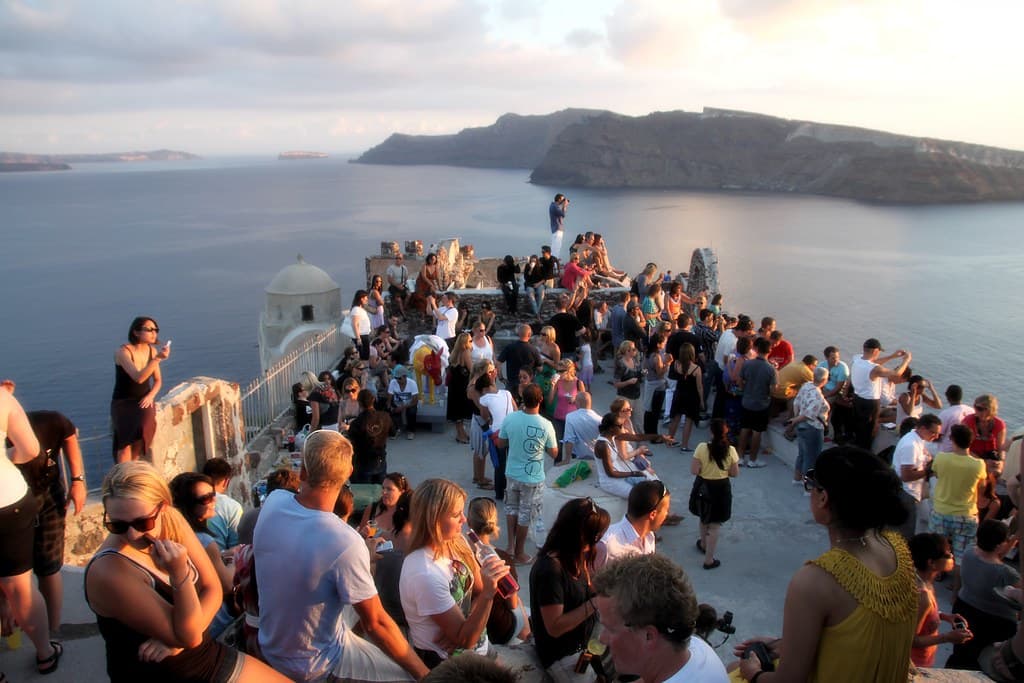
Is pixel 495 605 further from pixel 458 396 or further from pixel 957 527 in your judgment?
pixel 458 396

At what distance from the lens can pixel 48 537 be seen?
427 cm

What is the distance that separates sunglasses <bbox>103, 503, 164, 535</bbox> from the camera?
104 inches

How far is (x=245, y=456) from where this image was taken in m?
8.37

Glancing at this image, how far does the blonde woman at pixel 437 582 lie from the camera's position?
11.2ft

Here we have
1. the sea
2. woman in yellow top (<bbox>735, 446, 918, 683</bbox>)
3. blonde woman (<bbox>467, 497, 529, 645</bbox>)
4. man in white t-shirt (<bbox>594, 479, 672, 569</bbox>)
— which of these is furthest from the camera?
the sea

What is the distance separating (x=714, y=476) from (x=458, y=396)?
390cm

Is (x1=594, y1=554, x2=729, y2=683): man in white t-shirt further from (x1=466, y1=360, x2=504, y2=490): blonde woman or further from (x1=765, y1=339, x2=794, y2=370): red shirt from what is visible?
(x1=765, y1=339, x2=794, y2=370): red shirt

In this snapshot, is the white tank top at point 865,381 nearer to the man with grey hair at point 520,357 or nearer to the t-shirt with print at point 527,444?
the man with grey hair at point 520,357

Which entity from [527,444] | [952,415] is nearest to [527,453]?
[527,444]

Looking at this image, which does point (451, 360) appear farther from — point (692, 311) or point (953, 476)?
point (692, 311)

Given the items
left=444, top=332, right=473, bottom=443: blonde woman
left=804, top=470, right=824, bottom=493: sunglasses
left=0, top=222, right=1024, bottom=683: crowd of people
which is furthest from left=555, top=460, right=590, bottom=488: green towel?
left=804, top=470, right=824, bottom=493: sunglasses

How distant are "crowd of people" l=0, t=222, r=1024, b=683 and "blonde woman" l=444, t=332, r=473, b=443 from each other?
0.82 meters

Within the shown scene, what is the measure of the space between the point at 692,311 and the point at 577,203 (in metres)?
109

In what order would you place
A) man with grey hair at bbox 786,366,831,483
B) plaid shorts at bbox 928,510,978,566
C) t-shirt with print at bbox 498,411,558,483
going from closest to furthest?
1. plaid shorts at bbox 928,510,978,566
2. t-shirt with print at bbox 498,411,558,483
3. man with grey hair at bbox 786,366,831,483
